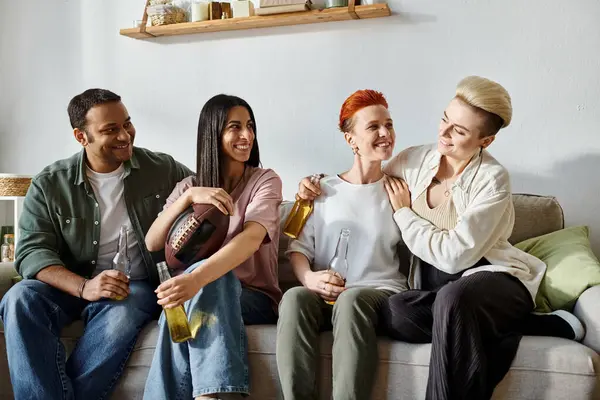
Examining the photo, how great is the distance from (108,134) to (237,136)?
0.47 meters

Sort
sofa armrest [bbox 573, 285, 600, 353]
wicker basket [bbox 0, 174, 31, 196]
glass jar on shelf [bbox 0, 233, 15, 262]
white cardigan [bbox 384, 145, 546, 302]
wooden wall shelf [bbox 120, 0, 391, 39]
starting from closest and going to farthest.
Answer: sofa armrest [bbox 573, 285, 600, 353]
white cardigan [bbox 384, 145, 546, 302]
wooden wall shelf [bbox 120, 0, 391, 39]
wicker basket [bbox 0, 174, 31, 196]
glass jar on shelf [bbox 0, 233, 15, 262]

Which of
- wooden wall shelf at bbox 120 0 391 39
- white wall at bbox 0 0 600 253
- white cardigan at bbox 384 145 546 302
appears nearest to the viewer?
white cardigan at bbox 384 145 546 302

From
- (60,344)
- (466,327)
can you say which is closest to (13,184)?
(60,344)

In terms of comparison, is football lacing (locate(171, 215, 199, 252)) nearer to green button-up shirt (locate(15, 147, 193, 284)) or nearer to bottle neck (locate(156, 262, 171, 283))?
bottle neck (locate(156, 262, 171, 283))

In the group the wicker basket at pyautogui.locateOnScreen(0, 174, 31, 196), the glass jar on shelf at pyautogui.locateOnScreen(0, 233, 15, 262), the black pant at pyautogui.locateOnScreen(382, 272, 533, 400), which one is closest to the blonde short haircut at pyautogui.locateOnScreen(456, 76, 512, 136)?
the black pant at pyautogui.locateOnScreen(382, 272, 533, 400)

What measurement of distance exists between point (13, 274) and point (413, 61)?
1.73 meters

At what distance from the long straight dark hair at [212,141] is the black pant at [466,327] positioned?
2.28ft

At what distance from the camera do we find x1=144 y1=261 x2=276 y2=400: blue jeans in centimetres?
196

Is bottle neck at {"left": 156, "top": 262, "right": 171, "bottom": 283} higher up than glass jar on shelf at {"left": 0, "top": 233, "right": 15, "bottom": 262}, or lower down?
higher up

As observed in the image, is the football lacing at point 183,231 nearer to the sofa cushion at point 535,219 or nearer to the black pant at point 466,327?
the black pant at point 466,327

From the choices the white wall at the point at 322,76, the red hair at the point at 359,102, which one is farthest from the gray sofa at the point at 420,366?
the white wall at the point at 322,76

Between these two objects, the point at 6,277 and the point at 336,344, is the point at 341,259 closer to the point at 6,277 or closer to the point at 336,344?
the point at 336,344

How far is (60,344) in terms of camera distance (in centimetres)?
215

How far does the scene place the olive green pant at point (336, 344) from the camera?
1904 millimetres
